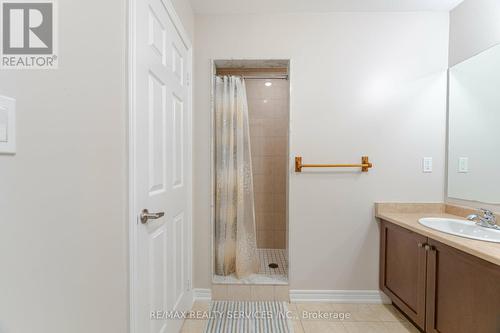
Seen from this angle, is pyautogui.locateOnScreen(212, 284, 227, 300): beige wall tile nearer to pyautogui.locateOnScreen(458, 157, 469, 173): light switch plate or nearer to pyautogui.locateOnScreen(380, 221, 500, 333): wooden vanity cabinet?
Result: pyautogui.locateOnScreen(380, 221, 500, 333): wooden vanity cabinet

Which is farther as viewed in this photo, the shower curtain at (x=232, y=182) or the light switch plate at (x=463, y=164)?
the shower curtain at (x=232, y=182)

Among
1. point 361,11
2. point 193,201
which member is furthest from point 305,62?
point 193,201

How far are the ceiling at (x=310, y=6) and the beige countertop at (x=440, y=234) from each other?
1.72m

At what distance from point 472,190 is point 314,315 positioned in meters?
1.58

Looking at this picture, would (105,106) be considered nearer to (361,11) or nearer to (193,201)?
(193,201)

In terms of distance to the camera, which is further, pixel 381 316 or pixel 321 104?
pixel 321 104

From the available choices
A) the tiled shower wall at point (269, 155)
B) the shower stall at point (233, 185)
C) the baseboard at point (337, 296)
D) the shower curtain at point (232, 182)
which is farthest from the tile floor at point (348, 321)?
the tiled shower wall at point (269, 155)

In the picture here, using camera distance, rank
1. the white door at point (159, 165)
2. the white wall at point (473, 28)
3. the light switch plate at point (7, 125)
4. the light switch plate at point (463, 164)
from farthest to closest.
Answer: the light switch plate at point (463, 164) → the white wall at point (473, 28) → the white door at point (159, 165) → the light switch plate at point (7, 125)

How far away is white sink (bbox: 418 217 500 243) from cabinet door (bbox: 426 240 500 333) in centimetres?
22

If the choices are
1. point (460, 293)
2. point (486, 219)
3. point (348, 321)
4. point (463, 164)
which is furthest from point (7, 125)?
point (463, 164)

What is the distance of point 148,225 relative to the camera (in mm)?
1125

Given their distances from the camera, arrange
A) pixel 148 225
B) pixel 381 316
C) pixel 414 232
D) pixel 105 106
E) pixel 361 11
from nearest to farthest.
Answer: pixel 105 106 → pixel 148 225 → pixel 414 232 → pixel 381 316 → pixel 361 11

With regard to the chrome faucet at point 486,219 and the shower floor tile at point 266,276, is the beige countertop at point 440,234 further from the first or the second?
the shower floor tile at point 266,276

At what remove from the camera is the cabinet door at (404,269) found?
5.06ft
